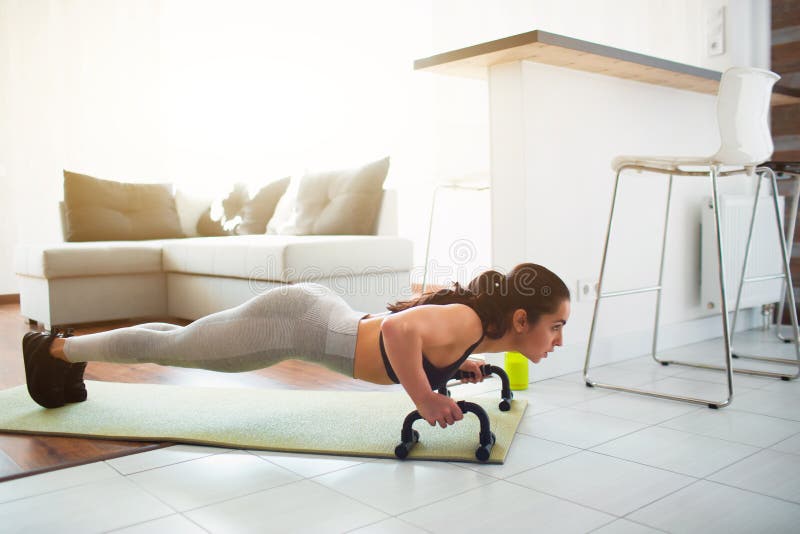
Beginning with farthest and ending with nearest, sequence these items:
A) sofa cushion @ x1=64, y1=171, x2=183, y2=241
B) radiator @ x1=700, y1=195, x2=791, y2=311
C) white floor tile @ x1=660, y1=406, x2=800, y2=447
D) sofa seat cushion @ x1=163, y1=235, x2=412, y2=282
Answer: sofa cushion @ x1=64, y1=171, x2=183, y2=241
sofa seat cushion @ x1=163, y1=235, x2=412, y2=282
radiator @ x1=700, y1=195, x2=791, y2=311
white floor tile @ x1=660, y1=406, x2=800, y2=447

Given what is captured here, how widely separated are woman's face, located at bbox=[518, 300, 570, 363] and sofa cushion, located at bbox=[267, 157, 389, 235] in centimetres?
228

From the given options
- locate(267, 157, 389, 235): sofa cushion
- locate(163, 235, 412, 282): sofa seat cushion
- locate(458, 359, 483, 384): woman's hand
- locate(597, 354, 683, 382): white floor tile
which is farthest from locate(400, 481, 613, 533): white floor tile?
locate(267, 157, 389, 235): sofa cushion

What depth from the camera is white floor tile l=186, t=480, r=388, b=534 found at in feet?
4.19

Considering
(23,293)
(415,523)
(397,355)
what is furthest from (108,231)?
(415,523)

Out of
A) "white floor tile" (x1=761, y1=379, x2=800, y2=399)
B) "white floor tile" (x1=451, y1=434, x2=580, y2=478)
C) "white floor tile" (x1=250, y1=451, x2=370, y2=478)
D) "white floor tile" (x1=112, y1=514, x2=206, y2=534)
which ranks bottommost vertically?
"white floor tile" (x1=761, y1=379, x2=800, y2=399)

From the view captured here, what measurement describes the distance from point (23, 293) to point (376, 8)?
3271 millimetres

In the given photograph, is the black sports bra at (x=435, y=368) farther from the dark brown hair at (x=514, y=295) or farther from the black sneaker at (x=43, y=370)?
the black sneaker at (x=43, y=370)

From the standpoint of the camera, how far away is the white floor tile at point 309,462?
158 centimetres

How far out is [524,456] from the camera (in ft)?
5.44

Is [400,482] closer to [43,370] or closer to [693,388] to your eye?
[43,370]

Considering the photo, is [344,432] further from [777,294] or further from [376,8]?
[376,8]

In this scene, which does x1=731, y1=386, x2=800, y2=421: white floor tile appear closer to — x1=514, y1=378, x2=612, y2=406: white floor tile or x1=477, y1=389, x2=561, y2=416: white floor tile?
x1=514, y1=378, x2=612, y2=406: white floor tile

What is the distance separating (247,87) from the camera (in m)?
6.11

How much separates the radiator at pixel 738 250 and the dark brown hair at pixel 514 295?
1.70 meters
